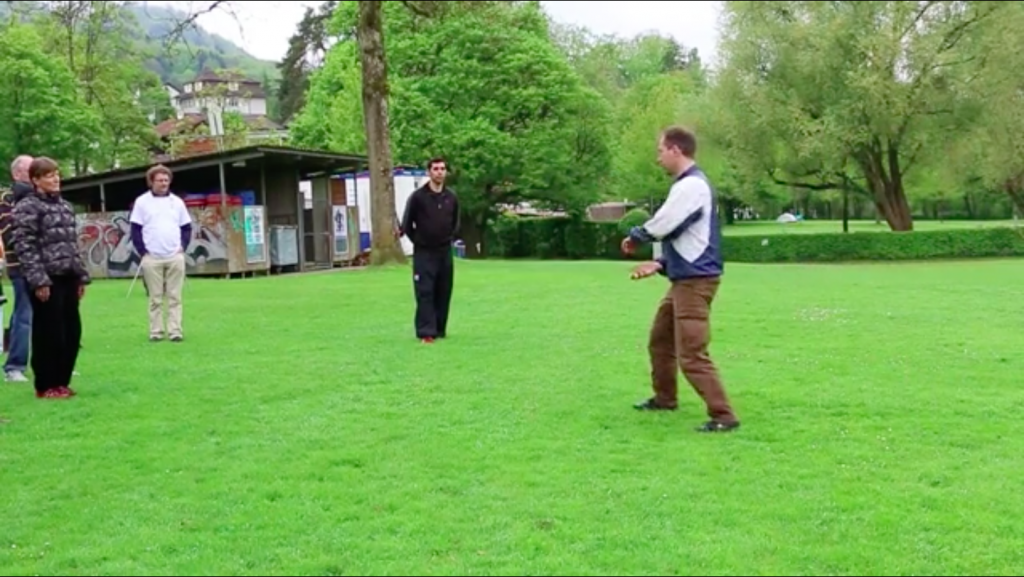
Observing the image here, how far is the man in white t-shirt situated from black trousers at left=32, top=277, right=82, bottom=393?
3162 mm

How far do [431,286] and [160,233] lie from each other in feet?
9.87

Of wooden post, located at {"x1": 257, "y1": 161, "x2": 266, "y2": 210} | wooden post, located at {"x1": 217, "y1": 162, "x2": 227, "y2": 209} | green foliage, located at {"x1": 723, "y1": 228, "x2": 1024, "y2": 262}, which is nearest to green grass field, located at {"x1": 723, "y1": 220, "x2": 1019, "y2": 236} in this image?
green foliage, located at {"x1": 723, "y1": 228, "x2": 1024, "y2": 262}

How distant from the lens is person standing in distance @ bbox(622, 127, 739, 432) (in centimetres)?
680

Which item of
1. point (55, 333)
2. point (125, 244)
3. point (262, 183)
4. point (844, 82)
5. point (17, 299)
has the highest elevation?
point (844, 82)

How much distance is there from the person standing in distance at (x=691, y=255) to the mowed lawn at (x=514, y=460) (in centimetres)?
35

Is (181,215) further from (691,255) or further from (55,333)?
(691,255)

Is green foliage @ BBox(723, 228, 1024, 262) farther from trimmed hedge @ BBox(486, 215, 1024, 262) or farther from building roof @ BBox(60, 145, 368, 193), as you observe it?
building roof @ BBox(60, 145, 368, 193)

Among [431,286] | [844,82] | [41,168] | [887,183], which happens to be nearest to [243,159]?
[431,286]

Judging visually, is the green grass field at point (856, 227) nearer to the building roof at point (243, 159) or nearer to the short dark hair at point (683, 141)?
the building roof at point (243, 159)

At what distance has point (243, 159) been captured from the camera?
26.6 metres

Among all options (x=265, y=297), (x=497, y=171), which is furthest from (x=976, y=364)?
(x=497, y=171)

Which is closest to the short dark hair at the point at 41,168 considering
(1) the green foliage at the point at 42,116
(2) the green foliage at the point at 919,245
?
A: (1) the green foliage at the point at 42,116

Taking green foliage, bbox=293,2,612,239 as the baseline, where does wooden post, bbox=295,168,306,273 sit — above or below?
below

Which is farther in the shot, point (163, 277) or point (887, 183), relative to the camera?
point (887, 183)
